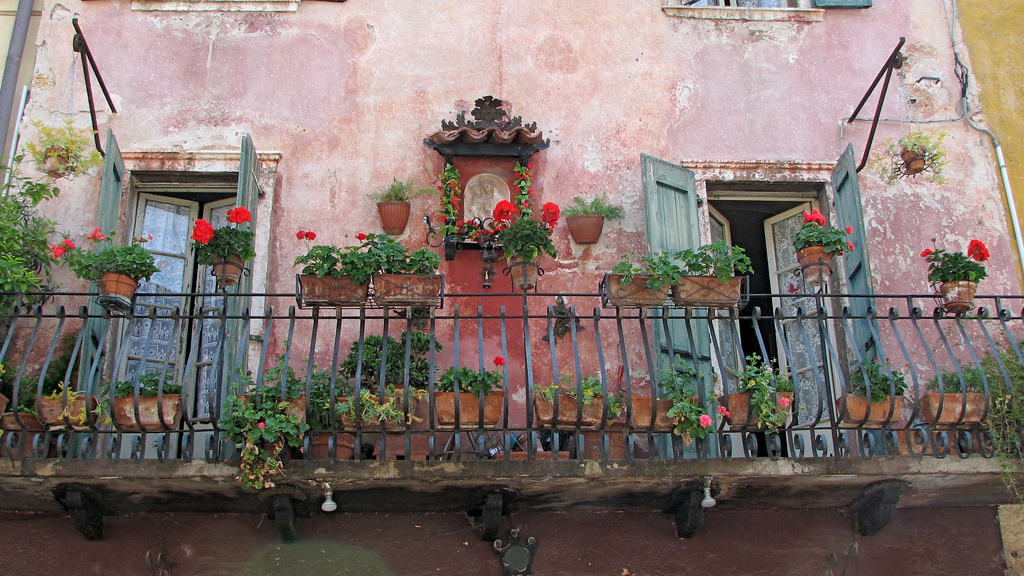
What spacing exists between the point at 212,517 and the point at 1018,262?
5783 mm

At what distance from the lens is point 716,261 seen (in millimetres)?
6141

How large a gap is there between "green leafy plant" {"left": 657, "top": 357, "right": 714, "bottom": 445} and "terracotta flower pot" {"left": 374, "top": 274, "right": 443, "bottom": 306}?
141 cm

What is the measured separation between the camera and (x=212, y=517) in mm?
6098

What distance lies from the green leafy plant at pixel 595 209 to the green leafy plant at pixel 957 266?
6.79 feet

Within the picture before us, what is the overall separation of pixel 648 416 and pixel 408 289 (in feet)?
5.12

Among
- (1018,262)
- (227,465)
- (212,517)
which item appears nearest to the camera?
(227,465)

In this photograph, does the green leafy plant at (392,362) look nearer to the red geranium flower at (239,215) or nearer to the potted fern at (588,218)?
the red geranium flower at (239,215)

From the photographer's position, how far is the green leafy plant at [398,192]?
725 cm

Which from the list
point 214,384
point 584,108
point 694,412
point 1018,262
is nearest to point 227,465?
point 214,384

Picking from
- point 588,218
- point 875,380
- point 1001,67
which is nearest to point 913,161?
point 1001,67

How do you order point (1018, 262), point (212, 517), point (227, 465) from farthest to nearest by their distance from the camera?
point (1018, 262) → point (212, 517) → point (227, 465)

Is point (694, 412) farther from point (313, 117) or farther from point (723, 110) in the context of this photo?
point (313, 117)

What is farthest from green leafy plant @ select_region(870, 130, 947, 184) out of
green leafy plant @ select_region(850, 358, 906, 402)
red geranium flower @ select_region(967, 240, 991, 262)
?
green leafy plant @ select_region(850, 358, 906, 402)

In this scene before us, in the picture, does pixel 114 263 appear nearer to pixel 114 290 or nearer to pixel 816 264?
pixel 114 290
